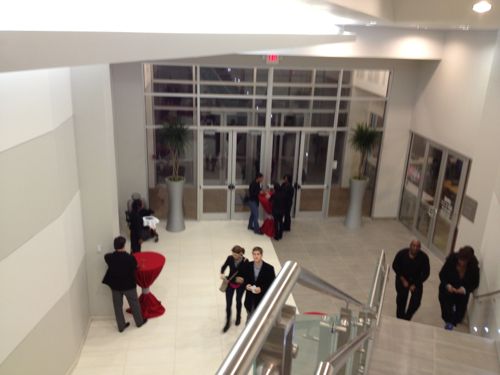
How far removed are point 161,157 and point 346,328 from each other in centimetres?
828

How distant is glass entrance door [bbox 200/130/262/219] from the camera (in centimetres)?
1095

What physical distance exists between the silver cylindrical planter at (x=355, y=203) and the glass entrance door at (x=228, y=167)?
8.21 feet

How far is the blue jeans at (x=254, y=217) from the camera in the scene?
34.8 ft

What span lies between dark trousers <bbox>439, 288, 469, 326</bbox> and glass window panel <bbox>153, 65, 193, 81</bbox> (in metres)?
7.01

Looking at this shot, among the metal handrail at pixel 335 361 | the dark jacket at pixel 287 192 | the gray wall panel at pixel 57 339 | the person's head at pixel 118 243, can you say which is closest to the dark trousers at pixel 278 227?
the dark jacket at pixel 287 192

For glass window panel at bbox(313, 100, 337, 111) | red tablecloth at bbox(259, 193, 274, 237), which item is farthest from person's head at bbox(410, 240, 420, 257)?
glass window panel at bbox(313, 100, 337, 111)

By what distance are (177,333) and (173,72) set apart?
237 inches

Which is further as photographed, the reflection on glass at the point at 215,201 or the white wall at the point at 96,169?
the reflection on glass at the point at 215,201

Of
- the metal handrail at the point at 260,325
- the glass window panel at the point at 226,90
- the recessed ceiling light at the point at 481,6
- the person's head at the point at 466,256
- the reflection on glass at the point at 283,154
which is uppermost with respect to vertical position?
the recessed ceiling light at the point at 481,6

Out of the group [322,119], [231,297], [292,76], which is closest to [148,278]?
[231,297]

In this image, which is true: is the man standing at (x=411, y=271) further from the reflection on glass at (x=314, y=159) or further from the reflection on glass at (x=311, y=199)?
the reflection on glass at (x=311, y=199)

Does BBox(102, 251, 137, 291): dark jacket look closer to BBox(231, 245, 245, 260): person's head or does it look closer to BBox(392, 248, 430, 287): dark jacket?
BBox(231, 245, 245, 260): person's head

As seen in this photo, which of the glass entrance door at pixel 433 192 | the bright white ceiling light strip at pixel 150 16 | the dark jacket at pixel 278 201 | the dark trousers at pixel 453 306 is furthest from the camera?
the dark jacket at pixel 278 201

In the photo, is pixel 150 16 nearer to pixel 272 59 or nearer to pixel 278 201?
pixel 272 59
